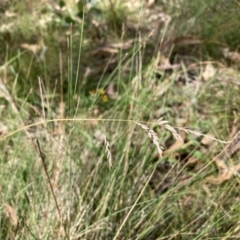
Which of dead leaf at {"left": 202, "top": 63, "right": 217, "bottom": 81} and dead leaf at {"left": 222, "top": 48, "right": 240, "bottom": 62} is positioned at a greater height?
dead leaf at {"left": 222, "top": 48, "right": 240, "bottom": 62}

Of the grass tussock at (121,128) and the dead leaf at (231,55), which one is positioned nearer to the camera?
the grass tussock at (121,128)

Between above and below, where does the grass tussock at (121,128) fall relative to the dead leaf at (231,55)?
below

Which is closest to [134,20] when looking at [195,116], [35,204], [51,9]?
[51,9]

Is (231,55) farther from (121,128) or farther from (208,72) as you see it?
(121,128)

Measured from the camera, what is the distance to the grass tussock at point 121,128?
1389 mm

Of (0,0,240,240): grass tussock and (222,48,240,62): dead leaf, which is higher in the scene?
(222,48,240,62): dead leaf

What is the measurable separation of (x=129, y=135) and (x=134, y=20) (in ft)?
3.94

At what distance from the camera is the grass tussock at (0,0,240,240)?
54.7 inches

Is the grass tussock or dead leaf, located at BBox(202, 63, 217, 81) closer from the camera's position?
the grass tussock

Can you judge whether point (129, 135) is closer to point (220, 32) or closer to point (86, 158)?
point (86, 158)

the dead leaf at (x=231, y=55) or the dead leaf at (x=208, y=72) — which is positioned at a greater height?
the dead leaf at (x=231, y=55)

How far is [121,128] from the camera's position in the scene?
5.86 feet

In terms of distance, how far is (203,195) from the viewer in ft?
5.31

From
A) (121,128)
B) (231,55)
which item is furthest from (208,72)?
(121,128)
